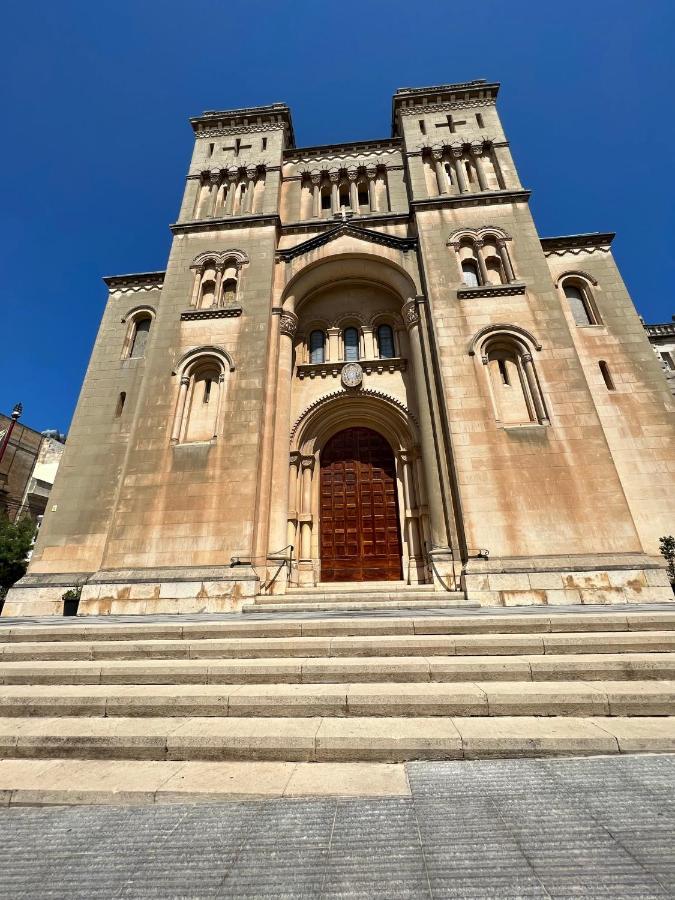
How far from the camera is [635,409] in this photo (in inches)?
497

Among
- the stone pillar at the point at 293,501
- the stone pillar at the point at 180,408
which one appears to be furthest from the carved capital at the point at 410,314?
the stone pillar at the point at 180,408

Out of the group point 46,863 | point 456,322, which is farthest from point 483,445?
point 46,863

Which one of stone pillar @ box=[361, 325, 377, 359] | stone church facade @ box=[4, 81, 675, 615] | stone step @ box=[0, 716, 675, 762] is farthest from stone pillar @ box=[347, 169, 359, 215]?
stone step @ box=[0, 716, 675, 762]

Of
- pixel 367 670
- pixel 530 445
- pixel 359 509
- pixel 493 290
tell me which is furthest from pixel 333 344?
pixel 367 670

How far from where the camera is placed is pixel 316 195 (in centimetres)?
1809

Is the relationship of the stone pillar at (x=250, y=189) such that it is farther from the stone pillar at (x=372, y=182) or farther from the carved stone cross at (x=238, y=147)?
the stone pillar at (x=372, y=182)

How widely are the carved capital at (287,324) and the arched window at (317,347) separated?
1250mm

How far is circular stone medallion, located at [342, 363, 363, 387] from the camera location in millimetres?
14414

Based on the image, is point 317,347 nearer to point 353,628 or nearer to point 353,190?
point 353,190

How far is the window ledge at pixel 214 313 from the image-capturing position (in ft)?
46.4

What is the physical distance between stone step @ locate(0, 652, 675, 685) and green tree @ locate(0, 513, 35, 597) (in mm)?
20359

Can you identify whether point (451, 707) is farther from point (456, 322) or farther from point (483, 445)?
point (456, 322)

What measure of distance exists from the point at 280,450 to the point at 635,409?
38.9ft

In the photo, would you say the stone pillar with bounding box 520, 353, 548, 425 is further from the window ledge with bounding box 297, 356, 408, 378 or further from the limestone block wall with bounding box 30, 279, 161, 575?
the limestone block wall with bounding box 30, 279, 161, 575
